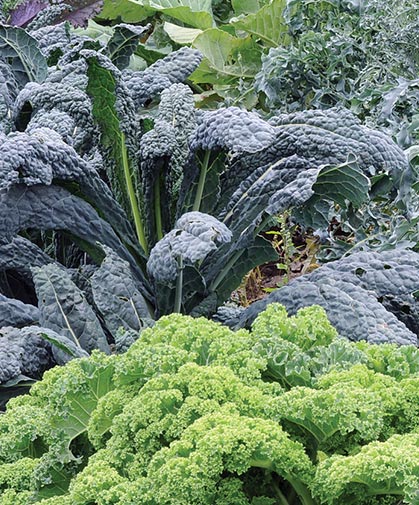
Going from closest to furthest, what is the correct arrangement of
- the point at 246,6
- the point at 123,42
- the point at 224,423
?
1. the point at 224,423
2. the point at 123,42
3. the point at 246,6

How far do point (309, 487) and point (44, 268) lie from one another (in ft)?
4.74

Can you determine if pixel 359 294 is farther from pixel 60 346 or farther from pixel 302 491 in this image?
pixel 302 491

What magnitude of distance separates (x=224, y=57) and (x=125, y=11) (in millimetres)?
1234

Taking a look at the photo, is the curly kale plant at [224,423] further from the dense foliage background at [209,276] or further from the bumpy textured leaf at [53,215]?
the bumpy textured leaf at [53,215]

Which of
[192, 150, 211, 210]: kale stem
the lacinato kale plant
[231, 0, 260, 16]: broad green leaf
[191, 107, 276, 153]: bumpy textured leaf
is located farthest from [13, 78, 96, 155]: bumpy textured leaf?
[231, 0, 260, 16]: broad green leaf

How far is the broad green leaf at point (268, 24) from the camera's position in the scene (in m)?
5.52

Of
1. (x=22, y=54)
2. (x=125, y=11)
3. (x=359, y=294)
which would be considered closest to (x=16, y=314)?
(x=359, y=294)

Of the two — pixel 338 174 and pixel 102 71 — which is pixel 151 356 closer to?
pixel 338 174

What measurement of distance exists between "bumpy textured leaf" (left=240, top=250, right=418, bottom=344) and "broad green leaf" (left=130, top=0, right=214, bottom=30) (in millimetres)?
3630

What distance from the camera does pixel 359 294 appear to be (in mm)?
2695

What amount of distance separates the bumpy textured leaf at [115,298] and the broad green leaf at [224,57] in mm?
3082

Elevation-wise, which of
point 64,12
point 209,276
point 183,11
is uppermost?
point 64,12

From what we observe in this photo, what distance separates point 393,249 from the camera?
3.08 meters

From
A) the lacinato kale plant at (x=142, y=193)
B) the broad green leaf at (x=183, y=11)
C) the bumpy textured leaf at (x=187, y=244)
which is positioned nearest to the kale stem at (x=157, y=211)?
the lacinato kale plant at (x=142, y=193)
